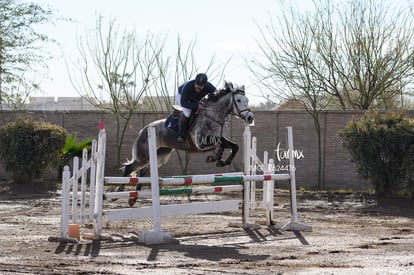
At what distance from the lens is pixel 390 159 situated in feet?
65.9

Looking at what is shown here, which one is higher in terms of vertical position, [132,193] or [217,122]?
[217,122]

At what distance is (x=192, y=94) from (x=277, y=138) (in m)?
10.9

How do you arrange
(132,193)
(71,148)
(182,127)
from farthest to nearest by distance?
(71,148) < (182,127) < (132,193)

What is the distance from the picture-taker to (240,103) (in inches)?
561

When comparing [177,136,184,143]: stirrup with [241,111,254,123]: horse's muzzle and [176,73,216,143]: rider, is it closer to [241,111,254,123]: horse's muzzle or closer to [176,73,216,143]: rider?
[176,73,216,143]: rider

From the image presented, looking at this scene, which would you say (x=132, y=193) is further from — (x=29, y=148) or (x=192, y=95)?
(x=29, y=148)

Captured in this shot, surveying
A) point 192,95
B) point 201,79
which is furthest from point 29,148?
point 201,79

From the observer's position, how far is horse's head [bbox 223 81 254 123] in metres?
14.1

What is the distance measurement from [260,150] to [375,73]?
5257mm

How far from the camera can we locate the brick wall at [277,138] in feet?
80.6

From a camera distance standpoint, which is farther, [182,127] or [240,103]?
[182,127]

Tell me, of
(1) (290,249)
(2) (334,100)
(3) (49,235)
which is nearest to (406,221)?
(1) (290,249)

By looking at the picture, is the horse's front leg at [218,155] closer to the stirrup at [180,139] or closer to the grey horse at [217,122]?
the grey horse at [217,122]

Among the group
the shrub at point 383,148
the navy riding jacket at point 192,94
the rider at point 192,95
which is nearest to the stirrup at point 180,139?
the rider at point 192,95
